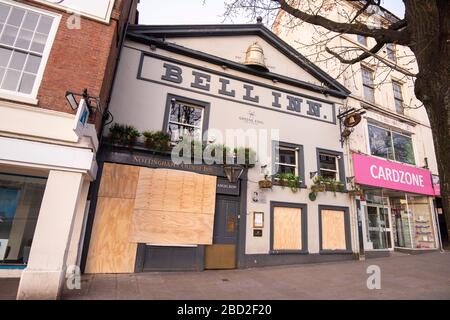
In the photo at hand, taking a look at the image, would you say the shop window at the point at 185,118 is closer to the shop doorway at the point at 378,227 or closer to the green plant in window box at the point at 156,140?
the green plant in window box at the point at 156,140

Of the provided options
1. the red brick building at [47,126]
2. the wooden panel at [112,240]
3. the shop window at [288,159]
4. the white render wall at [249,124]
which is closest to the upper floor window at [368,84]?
the white render wall at [249,124]

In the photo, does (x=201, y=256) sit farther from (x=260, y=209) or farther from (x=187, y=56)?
(x=187, y=56)

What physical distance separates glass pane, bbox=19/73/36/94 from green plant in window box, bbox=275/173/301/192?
809 cm

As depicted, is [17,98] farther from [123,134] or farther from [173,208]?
[173,208]

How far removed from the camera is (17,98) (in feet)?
17.6

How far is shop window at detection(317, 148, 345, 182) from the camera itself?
11.1 metres

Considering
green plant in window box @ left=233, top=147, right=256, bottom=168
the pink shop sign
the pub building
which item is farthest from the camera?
the pink shop sign

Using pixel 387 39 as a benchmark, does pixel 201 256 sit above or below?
below

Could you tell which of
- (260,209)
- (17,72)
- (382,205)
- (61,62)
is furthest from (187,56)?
(382,205)

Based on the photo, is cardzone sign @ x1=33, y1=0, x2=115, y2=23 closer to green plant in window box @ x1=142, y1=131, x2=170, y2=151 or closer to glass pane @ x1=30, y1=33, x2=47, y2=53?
glass pane @ x1=30, y1=33, x2=47, y2=53

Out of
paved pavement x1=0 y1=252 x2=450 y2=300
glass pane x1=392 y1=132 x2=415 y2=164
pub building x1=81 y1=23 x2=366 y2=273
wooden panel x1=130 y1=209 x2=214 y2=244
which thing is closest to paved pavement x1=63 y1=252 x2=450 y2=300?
paved pavement x1=0 y1=252 x2=450 y2=300

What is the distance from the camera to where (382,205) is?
491 inches

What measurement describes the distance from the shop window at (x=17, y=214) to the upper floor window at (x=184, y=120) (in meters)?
4.36

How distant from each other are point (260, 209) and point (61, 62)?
7517 mm
